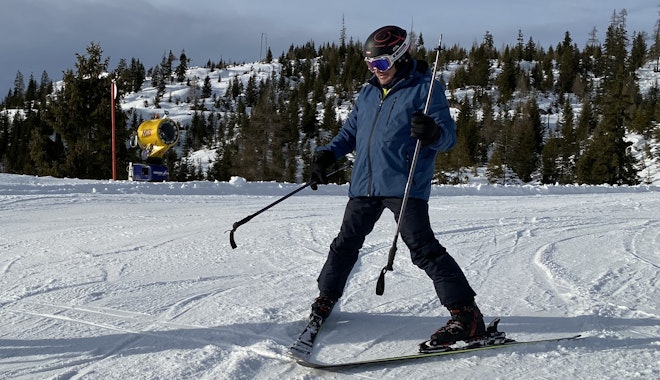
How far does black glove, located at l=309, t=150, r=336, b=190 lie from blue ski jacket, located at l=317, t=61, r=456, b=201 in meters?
0.25

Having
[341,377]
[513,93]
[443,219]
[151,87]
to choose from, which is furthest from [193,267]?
[151,87]

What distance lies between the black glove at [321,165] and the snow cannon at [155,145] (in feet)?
33.1

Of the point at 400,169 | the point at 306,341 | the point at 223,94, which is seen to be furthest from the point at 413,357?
the point at 223,94

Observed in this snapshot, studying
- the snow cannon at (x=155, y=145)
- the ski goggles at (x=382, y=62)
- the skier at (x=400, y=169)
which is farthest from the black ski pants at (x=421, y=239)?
the snow cannon at (x=155, y=145)

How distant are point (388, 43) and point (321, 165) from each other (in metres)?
0.82

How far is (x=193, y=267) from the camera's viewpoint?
4426 mm

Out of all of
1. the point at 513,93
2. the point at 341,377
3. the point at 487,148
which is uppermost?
the point at 513,93

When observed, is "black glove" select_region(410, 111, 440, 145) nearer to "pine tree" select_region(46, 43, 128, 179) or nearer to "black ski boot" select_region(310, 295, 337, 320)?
"black ski boot" select_region(310, 295, 337, 320)

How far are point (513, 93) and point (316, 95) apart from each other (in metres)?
33.7

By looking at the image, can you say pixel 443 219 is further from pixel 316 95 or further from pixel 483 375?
pixel 316 95

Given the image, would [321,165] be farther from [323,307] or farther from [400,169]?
[323,307]

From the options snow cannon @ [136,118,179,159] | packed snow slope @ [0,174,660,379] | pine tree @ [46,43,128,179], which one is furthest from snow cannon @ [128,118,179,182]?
pine tree @ [46,43,128,179]

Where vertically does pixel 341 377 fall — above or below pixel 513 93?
below

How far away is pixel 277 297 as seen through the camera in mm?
3574
